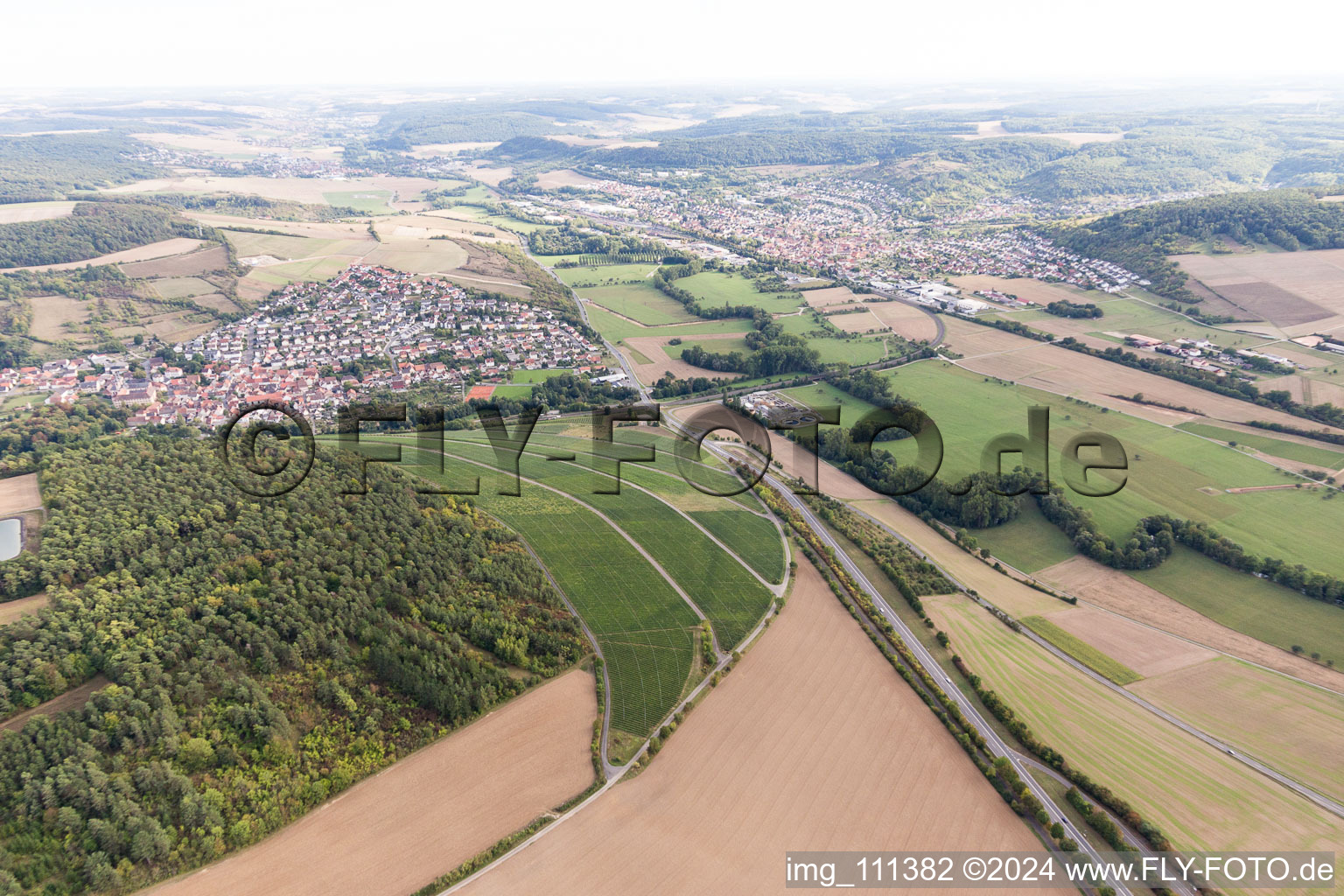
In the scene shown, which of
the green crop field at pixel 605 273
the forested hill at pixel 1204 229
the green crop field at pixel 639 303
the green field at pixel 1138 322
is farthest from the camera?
the green crop field at pixel 605 273

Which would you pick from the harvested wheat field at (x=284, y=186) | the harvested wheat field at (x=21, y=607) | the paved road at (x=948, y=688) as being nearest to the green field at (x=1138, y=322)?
the paved road at (x=948, y=688)

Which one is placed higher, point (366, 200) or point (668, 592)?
point (366, 200)

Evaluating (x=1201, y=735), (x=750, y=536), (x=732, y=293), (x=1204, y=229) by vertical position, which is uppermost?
(x=1204, y=229)

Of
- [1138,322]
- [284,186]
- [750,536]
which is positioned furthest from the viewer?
[284,186]

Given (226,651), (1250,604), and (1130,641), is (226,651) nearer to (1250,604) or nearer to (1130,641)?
(1130,641)

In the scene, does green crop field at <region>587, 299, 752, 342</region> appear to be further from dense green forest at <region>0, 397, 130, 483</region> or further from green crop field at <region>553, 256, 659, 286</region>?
dense green forest at <region>0, 397, 130, 483</region>

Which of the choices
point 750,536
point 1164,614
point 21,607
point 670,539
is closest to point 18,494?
point 21,607

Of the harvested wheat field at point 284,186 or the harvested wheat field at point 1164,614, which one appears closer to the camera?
the harvested wheat field at point 1164,614

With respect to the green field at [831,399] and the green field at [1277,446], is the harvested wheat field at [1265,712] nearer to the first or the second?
the green field at [1277,446]
